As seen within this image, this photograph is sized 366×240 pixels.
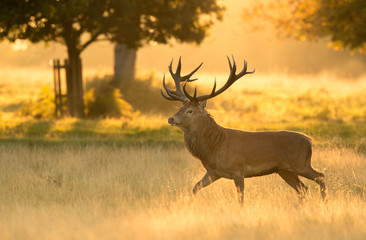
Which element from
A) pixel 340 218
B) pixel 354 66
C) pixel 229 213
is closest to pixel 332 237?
pixel 340 218

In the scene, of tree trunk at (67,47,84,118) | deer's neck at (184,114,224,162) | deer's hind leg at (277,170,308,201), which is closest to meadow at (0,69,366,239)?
deer's hind leg at (277,170,308,201)

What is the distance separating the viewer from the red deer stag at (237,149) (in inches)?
332

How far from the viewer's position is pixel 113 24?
757 inches

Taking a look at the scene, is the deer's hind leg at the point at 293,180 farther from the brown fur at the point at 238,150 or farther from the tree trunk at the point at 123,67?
the tree trunk at the point at 123,67

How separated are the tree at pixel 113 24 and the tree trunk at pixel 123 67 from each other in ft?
16.9

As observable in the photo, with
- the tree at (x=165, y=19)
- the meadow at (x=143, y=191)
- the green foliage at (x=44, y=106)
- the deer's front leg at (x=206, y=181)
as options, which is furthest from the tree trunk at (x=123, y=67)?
the deer's front leg at (x=206, y=181)

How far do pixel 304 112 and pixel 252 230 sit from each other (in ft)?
56.9

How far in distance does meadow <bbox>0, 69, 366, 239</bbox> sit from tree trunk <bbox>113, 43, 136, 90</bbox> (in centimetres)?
779

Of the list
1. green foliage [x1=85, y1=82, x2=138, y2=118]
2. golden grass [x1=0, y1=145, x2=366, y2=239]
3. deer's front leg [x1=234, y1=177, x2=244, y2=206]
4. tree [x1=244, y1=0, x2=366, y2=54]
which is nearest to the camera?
golden grass [x1=0, y1=145, x2=366, y2=239]

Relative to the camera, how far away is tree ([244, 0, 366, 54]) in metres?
18.1

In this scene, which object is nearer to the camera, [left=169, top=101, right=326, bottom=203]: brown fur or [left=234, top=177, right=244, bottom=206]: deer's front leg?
[left=234, top=177, right=244, bottom=206]: deer's front leg

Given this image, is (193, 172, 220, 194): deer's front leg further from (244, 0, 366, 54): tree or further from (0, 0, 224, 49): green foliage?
(244, 0, 366, 54): tree

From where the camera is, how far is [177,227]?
696 centimetres

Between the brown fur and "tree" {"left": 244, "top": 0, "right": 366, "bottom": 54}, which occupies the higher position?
"tree" {"left": 244, "top": 0, "right": 366, "bottom": 54}
